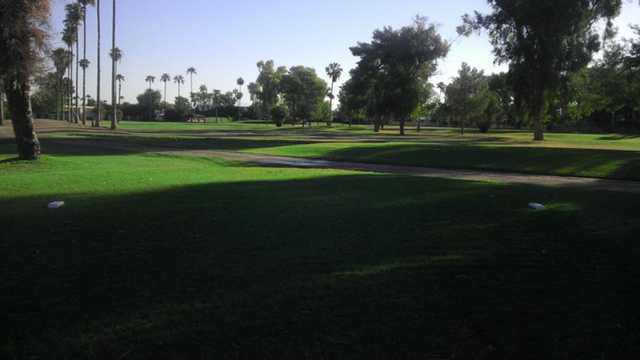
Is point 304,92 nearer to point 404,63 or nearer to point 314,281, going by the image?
point 404,63

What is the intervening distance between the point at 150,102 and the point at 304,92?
178ft

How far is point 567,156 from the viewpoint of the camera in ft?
83.9

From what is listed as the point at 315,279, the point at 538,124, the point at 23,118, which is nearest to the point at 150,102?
the point at 538,124

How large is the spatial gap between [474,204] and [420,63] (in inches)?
2488

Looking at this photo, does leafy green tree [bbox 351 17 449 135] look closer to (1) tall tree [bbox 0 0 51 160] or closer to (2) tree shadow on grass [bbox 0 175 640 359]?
(1) tall tree [bbox 0 0 51 160]

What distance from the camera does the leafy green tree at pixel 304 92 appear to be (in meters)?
115

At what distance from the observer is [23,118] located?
21281 millimetres

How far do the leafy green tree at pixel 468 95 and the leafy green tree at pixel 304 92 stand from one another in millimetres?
33635

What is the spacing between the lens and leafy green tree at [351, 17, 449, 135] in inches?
2832

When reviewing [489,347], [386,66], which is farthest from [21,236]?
[386,66]

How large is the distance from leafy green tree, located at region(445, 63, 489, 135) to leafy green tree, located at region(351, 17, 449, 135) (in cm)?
1395

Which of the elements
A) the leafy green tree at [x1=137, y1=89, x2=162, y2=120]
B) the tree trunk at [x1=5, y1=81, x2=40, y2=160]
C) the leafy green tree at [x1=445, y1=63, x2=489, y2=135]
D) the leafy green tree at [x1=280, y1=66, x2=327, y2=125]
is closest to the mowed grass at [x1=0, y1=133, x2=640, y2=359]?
the tree trunk at [x1=5, y1=81, x2=40, y2=160]

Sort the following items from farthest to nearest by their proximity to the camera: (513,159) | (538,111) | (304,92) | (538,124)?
(304,92)
(538,124)
(538,111)
(513,159)

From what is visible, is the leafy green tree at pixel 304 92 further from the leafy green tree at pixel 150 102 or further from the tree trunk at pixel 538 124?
the tree trunk at pixel 538 124
